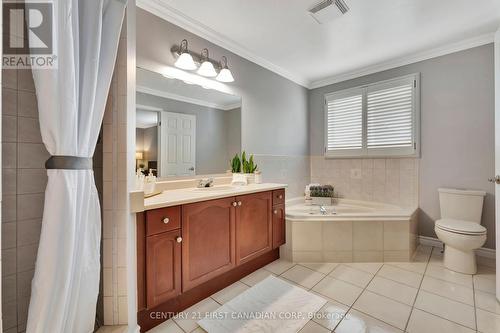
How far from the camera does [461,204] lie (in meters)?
2.39

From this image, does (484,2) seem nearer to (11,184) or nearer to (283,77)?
(283,77)

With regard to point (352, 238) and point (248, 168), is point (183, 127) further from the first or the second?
point (352, 238)

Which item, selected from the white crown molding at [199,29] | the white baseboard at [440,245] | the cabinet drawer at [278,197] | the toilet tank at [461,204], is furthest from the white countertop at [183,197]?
the white baseboard at [440,245]

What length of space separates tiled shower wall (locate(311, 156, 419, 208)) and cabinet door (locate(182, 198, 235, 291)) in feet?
7.02

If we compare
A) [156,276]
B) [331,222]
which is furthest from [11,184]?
[331,222]

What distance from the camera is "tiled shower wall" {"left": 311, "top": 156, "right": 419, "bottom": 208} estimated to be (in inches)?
112

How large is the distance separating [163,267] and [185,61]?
5.61 ft

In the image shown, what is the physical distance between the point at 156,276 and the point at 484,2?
331cm

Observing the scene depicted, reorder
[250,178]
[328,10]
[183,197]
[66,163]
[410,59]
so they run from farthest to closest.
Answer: [410,59], [250,178], [328,10], [183,197], [66,163]

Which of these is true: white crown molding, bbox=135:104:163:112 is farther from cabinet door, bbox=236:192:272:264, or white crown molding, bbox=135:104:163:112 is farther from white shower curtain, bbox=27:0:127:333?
Answer: cabinet door, bbox=236:192:272:264

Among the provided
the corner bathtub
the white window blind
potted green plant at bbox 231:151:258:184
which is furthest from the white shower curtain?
the white window blind

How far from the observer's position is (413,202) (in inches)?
110

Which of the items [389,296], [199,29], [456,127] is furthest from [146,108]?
[456,127]

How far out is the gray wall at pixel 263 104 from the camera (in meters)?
1.92
